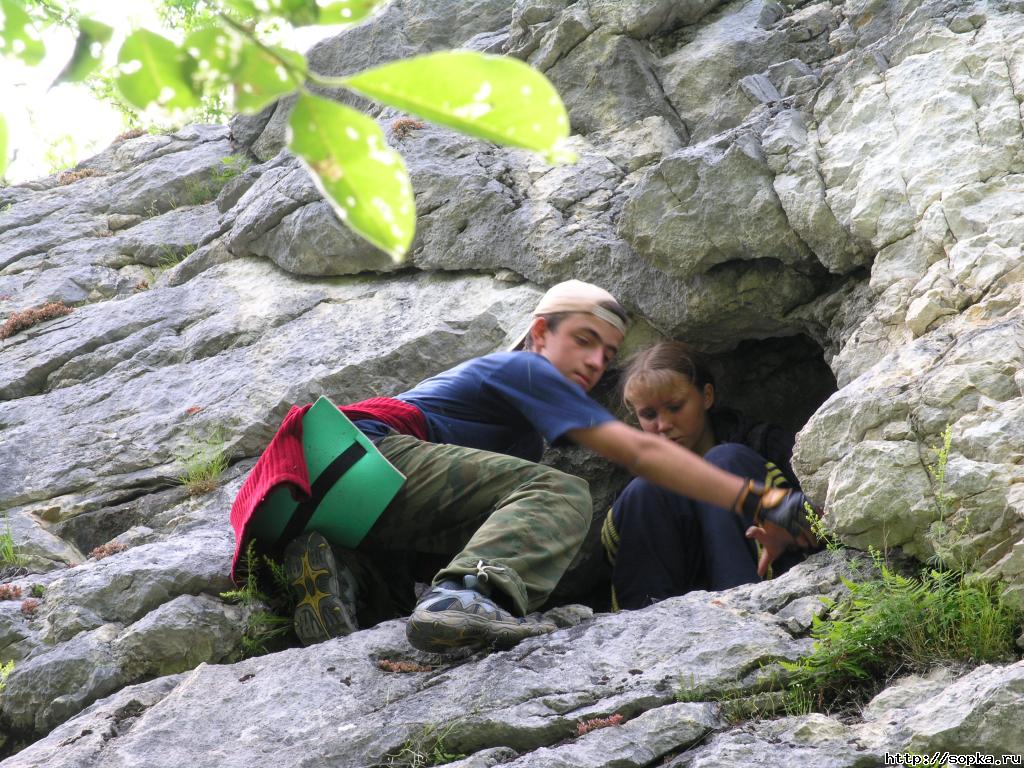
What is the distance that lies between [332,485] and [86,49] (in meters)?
3.99

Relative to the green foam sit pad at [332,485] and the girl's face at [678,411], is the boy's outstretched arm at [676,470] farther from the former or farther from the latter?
the girl's face at [678,411]

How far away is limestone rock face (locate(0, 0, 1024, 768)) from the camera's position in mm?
3723

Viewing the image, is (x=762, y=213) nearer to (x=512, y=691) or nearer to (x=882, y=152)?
(x=882, y=152)

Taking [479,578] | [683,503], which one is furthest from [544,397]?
[683,503]

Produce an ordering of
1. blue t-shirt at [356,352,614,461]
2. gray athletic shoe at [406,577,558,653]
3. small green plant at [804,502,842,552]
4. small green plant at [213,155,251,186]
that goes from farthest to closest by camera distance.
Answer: small green plant at [213,155,251,186] < blue t-shirt at [356,352,614,461] < small green plant at [804,502,842,552] < gray athletic shoe at [406,577,558,653]

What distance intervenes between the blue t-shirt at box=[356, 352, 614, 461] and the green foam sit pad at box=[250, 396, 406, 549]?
1.03 ft

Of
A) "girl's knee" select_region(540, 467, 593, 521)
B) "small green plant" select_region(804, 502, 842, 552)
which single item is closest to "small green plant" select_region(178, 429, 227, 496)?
"girl's knee" select_region(540, 467, 593, 521)

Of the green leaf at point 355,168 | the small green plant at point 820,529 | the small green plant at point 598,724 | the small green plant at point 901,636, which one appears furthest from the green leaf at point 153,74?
the small green plant at point 820,529

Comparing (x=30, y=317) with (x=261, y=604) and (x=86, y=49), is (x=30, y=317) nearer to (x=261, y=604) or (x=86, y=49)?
(x=261, y=604)

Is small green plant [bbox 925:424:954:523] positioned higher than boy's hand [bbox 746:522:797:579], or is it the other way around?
small green plant [bbox 925:424:954:523]

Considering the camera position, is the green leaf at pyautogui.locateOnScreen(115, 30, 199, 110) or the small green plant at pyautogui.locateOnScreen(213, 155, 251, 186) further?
the small green plant at pyautogui.locateOnScreen(213, 155, 251, 186)

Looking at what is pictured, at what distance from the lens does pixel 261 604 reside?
509 centimetres

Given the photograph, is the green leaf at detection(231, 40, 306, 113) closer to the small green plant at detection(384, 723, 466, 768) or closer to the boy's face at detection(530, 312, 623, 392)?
the small green plant at detection(384, 723, 466, 768)

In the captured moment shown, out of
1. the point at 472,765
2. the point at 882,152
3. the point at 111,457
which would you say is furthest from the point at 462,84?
the point at 111,457
